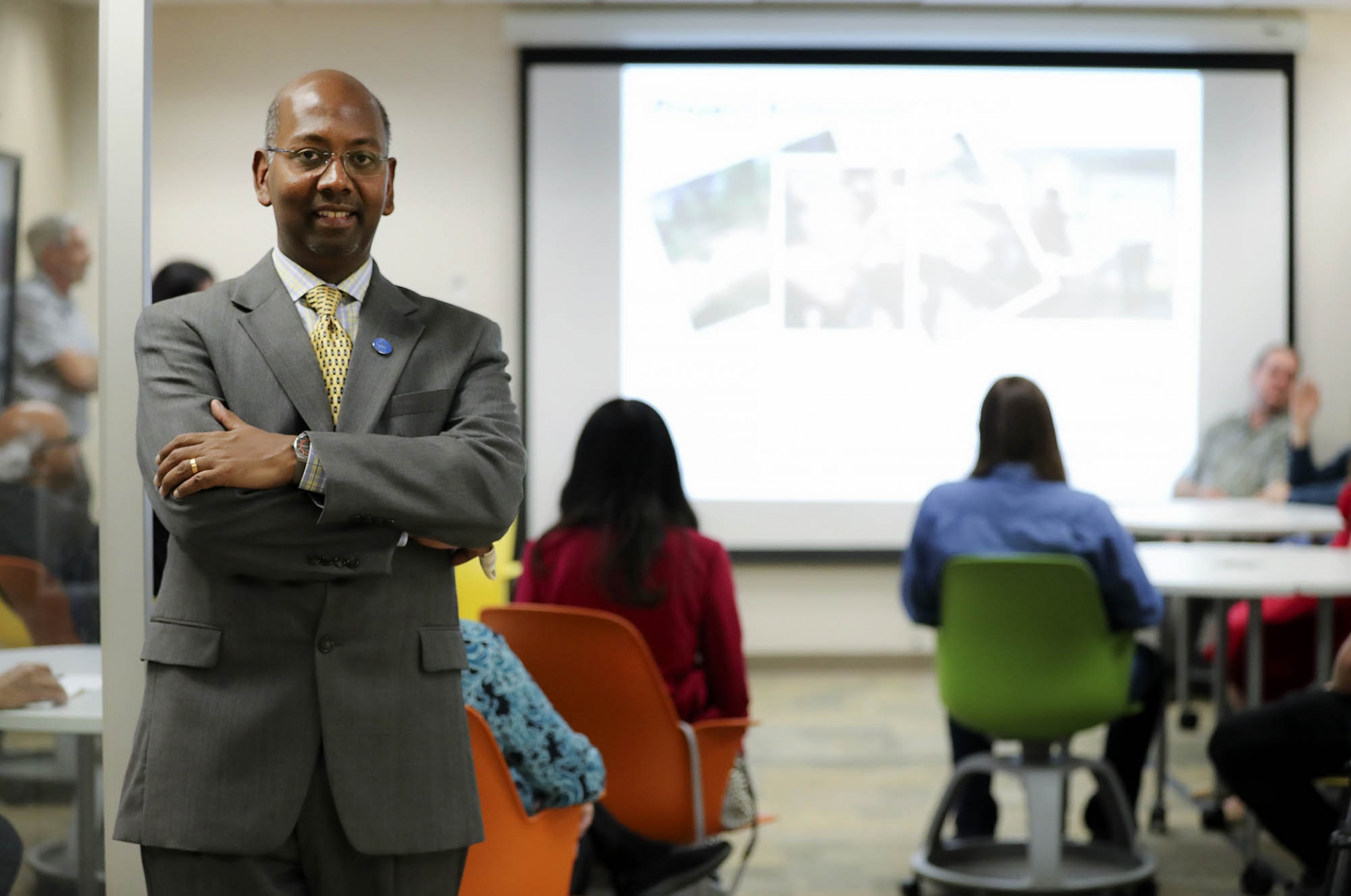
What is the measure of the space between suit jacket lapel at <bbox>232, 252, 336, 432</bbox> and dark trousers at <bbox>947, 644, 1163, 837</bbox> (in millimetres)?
2462

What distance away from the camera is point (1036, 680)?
2826mm

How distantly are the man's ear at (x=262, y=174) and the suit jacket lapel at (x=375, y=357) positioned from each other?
137mm

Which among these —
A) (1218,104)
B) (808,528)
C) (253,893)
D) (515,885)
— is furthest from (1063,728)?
(1218,104)

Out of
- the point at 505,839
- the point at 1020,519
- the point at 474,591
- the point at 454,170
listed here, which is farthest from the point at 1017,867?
the point at 454,170

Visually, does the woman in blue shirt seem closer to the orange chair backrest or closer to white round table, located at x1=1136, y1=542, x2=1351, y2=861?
white round table, located at x1=1136, y1=542, x2=1351, y2=861

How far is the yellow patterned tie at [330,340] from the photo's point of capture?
4.33 feet

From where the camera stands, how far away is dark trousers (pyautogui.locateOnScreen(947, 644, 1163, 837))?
3.26 metres

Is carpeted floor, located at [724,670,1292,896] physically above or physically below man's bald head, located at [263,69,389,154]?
below

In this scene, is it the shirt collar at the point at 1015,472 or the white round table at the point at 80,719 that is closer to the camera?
the white round table at the point at 80,719

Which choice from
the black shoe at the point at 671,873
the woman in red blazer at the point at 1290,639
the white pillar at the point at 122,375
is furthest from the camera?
the woman in red blazer at the point at 1290,639

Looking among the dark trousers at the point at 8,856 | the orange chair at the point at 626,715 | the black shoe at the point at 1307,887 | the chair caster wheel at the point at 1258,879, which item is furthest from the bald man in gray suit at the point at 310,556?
the chair caster wheel at the point at 1258,879

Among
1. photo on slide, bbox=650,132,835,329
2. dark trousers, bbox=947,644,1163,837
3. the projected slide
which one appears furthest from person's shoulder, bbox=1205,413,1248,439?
dark trousers, bbox=947,644,1163,837

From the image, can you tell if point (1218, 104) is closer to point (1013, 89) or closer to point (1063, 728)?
point (1013, 89)

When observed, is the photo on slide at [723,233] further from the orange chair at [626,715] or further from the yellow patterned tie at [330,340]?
the yellow patterned tie at [330,340]
